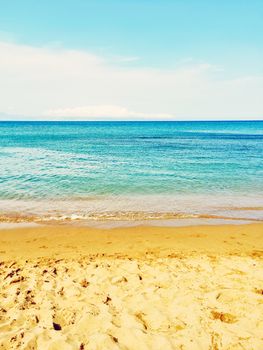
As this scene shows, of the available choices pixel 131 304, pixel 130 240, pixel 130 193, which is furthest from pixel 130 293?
pixel 130 193

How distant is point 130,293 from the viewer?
6.42m

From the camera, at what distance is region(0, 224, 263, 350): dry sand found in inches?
198

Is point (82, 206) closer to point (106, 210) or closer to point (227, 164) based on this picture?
point (106, 210)

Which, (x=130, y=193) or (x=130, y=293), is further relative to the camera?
(x=130, y=193)

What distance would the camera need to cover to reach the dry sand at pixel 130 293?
5.02 metres

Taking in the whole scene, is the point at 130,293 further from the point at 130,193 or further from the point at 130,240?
the point at 130,193

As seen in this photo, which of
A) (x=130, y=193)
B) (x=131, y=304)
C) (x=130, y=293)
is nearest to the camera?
(x=131, y=304)

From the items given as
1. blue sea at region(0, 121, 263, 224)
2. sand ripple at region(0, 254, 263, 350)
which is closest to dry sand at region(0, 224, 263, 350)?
sand ripple at region(0, 254, 263, 350)

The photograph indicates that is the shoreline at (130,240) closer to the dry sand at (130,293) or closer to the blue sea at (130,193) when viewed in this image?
the dry sand at (130,293)

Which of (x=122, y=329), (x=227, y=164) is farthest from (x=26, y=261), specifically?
(x=227, y=164)

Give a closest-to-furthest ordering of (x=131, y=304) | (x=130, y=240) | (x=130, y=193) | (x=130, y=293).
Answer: (x=131, y=304) → (x=130, y=293) → (x=130, y=240) → (x=130, y=193)

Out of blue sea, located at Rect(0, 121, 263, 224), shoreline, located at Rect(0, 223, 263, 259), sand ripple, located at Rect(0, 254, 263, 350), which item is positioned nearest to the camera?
sand ripple, located at Rect(0, 254, 263, 350)

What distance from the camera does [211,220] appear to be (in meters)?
12.8

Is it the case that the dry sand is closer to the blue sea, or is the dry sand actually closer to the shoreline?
the shoreline
